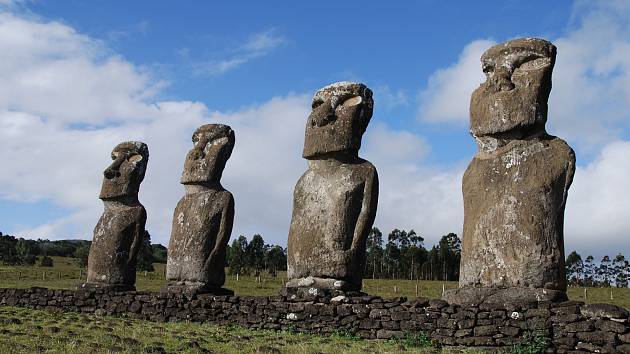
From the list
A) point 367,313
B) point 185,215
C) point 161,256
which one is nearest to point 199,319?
point 185,215

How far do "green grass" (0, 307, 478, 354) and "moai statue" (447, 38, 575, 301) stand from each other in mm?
1414

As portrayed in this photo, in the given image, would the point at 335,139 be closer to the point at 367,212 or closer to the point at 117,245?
the point at 367,212

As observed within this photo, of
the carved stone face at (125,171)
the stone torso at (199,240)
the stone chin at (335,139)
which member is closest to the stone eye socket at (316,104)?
the stone chin at (335,139)

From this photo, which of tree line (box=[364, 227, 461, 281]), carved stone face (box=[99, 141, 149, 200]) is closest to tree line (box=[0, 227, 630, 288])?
tree line (box=[364, 227, 461, 281])

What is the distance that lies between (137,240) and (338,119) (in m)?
7.13

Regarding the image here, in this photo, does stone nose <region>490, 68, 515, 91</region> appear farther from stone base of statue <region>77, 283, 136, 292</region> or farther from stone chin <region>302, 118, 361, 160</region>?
stone base of statue <region>77, 283, 136, 292</region>

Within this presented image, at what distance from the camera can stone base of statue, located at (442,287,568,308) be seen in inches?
364

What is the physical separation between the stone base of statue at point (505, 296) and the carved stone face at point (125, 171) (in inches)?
394

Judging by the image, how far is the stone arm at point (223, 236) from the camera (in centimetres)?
1462

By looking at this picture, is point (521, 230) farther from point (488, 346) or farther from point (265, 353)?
point (265, 353)

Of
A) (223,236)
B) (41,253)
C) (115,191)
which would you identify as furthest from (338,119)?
(41,253)

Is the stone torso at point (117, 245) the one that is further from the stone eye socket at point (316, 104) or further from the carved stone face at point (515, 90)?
the carved stone face at point (515, 90)

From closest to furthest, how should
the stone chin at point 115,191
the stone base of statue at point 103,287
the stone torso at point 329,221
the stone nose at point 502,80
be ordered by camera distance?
the stone nose at point 502,80, the stone torso at point 329,221, the stone base of statue at point 103,287, the stone chin at point 115,191

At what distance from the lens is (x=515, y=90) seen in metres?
10.2
